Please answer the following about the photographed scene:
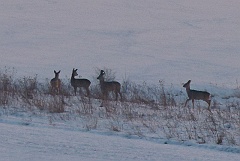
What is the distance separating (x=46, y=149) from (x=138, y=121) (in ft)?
13.8

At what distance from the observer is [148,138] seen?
11102 millimetres

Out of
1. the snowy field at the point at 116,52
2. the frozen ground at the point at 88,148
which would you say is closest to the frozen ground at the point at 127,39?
the snowy field at the point at 116,52

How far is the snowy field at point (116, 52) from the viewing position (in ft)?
31.9

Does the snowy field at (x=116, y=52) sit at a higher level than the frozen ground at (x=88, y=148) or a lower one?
higher

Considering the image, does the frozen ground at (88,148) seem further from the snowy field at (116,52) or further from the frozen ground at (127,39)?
the frozen ground at (127,39)

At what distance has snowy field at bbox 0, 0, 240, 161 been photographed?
9711 mm

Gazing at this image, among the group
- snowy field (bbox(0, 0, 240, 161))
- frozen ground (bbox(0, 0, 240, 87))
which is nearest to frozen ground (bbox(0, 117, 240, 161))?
snowy field (bbox(0, 0, 240, 161))

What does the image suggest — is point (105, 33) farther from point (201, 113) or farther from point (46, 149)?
point (46, 149)

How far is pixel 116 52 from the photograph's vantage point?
4925cm

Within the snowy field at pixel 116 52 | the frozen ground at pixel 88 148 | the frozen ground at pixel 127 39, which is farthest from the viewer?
the frozen ground at pixel 127 39

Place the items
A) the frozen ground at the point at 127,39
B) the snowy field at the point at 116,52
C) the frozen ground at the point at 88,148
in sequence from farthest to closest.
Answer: the frozen ground at the point at 127,39
the snowy field at the point at 116,52
the frozen ground at the point at 88,148

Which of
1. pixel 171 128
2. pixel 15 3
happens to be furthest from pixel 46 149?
pixel 15 3

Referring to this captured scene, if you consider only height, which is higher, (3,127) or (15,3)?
(15,3)

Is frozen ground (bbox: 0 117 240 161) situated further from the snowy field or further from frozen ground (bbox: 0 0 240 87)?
frozen ground (bbox: 0 0 240 87)
